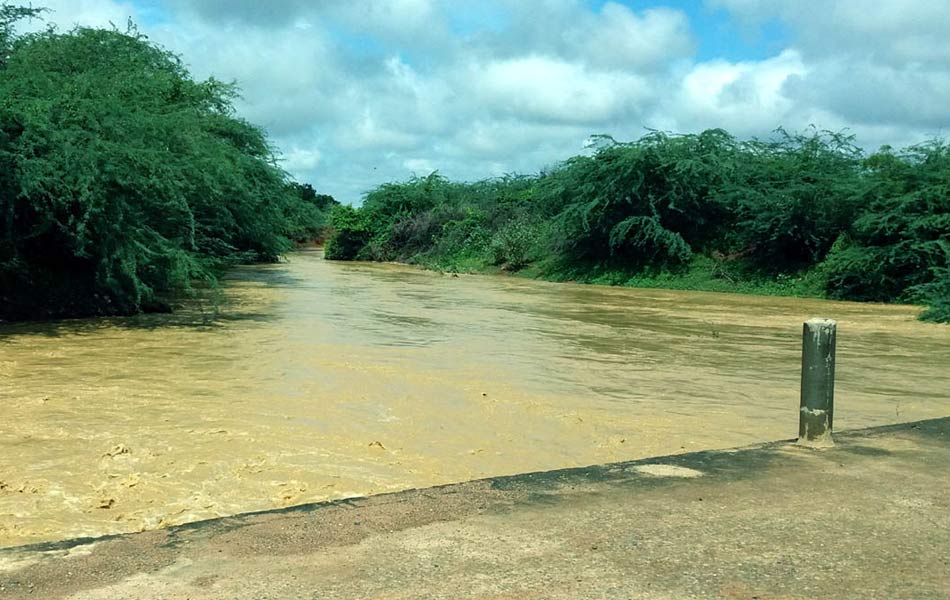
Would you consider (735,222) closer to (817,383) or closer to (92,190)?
(92,190)

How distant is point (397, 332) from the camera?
18.6 meters

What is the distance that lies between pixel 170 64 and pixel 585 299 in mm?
16600

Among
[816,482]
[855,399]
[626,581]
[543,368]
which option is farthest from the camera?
[543,368]

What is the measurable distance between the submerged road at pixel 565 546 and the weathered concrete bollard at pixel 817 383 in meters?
0.88

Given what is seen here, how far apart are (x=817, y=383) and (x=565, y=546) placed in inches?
132

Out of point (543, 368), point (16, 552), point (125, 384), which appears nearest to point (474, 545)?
point (16, 552)

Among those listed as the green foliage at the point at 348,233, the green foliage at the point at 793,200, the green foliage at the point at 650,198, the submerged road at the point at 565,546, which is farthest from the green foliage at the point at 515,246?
the submerged road at the point at 565,546

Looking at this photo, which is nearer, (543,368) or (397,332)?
(543,368)

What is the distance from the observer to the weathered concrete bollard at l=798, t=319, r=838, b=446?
283 inches

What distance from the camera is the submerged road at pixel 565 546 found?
4.27 m

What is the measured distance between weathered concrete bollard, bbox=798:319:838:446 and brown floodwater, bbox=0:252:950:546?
1840mm

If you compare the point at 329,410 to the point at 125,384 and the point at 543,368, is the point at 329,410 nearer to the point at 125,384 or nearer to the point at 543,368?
the point at 125,384

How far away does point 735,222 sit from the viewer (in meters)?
39.8

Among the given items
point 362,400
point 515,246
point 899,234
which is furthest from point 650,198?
point 362,400
